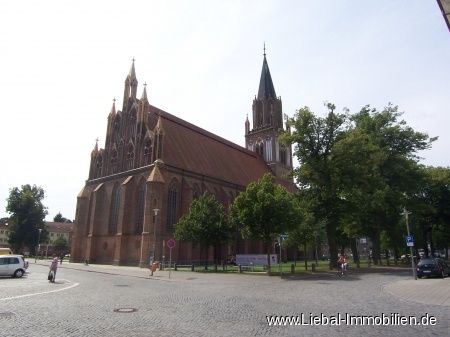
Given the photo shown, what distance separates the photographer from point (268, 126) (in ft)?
246

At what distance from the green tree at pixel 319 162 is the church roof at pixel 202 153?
19337 mm

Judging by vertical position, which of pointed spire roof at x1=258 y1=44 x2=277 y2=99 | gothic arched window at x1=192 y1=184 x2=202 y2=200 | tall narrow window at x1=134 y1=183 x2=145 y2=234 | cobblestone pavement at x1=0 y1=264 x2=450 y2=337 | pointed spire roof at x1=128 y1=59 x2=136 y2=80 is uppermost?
pointed spire roof at x1=258 y1=44 x2=277 y2=99

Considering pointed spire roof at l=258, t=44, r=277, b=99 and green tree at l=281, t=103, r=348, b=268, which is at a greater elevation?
pointed spire roof at l=258, t=44, r=277, b=99

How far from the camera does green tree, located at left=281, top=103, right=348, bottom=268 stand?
33219 mm

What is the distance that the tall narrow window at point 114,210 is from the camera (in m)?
49.0

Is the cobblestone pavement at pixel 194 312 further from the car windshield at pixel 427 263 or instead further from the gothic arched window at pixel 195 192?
the gothic arched window at pixel 195 192

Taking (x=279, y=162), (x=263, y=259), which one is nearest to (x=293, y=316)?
(x=263, y=259)

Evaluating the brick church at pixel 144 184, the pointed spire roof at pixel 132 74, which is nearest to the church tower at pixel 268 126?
the brick church at pixel 144 184

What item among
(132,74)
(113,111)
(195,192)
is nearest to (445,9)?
(195,192)

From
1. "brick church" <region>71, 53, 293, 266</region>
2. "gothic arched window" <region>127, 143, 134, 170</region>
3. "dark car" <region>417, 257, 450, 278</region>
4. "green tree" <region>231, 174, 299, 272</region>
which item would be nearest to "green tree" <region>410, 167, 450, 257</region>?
"dark car" <region>417, 257, 450, 278</region>

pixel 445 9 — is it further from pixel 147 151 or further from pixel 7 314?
pixel 147 151

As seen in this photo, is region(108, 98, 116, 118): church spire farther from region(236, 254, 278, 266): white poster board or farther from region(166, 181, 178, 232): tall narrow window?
region(236, 254, 278, 266): white poster board

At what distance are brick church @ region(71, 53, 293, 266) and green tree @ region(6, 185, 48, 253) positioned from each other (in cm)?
2128

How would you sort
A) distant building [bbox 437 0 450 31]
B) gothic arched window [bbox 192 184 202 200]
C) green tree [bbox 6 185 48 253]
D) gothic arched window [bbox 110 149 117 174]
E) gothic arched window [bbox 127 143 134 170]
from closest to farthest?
distant building [bbox 437 0 450 31]
gothic arched window [bbox 127 143 134 170]
gothic arched window [bbox 192 184 202 200]
gothic arched window [bbox 110 149 117 174]
green tree [bbox 6 185 48 253]
